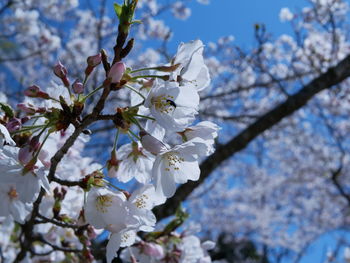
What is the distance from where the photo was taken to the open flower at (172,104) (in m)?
1.03

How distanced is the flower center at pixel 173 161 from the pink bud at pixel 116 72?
0.29 meters

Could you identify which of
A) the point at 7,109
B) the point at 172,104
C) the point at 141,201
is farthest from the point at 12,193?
the point at 172,104

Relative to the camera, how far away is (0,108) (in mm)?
1207

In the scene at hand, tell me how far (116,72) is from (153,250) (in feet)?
2.66

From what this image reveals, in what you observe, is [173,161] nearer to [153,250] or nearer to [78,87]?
[78,87]

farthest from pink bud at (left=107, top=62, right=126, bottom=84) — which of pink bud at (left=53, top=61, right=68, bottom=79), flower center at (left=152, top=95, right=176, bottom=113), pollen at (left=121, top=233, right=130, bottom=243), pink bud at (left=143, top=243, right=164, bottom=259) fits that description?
pink bud at (left=143, top=243, right=164, bottom=259)

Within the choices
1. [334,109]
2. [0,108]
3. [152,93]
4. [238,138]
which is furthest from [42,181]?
[334,109]

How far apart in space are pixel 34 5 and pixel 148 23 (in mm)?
2553

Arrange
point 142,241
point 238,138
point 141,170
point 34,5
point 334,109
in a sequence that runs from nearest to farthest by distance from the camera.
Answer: point 141,170 < point 142,241 < point 238,138 < point 34,5 < point 334,109

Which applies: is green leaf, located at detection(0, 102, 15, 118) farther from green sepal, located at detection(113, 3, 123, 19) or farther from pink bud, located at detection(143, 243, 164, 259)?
pink bud, located at detection(143, 243, 164, 259)

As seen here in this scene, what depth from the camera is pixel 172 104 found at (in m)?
1.06

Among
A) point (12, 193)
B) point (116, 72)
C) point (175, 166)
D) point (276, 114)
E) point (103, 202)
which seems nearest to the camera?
point (116, 72)

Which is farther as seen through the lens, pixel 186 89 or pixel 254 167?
pixel 254 167

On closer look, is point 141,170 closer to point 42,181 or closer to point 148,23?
point 42,181
